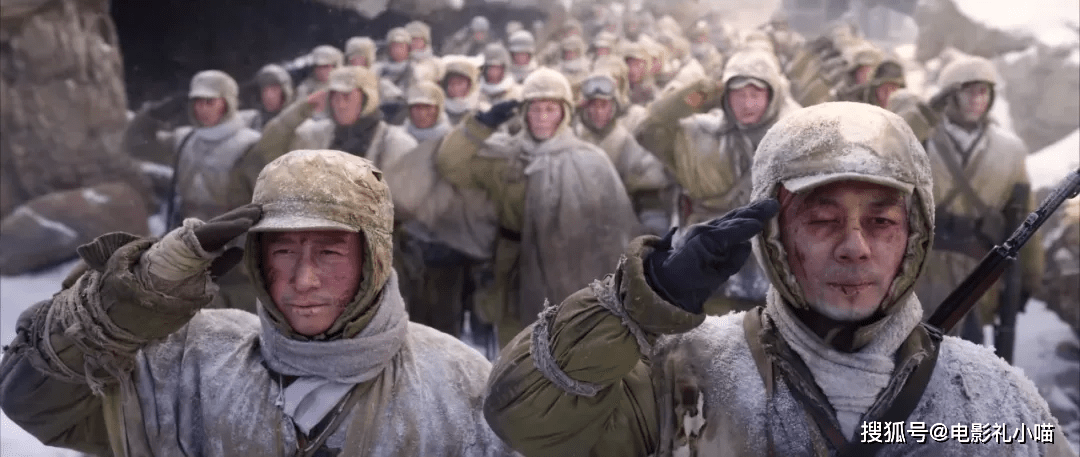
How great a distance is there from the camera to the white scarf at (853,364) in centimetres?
164

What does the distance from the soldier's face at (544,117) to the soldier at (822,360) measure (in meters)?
3.22

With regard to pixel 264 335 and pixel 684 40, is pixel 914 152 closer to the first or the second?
pixel 264 335

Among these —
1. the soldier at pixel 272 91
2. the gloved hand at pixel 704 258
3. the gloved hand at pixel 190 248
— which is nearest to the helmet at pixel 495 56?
the soldier at pixel 272 91

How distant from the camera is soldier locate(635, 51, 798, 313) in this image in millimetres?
4414

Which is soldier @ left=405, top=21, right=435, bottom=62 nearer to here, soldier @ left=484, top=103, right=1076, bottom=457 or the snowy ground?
the snowy ground

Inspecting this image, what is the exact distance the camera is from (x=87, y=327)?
185 cm

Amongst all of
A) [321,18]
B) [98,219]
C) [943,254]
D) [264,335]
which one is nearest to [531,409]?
[264,335]

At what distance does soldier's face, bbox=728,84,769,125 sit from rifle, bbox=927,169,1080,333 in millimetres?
2579

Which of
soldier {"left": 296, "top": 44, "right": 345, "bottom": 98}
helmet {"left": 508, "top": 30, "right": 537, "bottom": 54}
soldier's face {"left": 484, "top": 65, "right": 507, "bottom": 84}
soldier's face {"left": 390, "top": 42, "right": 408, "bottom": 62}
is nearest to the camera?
soldier {"left": 296, "top": 44, "right": 345, "bottom": 98}

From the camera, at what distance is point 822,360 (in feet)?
5.45

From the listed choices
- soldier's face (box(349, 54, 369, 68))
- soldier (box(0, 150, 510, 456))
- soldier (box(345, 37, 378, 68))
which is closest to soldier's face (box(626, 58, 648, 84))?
soldier (box(345, 37, 378, 68))

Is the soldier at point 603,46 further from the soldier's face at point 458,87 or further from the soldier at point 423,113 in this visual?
the soldier at point 423,113

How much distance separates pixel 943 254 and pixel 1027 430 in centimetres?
335

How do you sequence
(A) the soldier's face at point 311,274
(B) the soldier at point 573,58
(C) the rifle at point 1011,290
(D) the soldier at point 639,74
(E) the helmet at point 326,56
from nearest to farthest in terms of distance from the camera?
(A) the soldier's face at point 311,274 < (C) the rifle at point 1011,290 < (E) the helmet at point 326,56 < (D) the soldier at point 639,74 < (B) the soldier at point 573,58
